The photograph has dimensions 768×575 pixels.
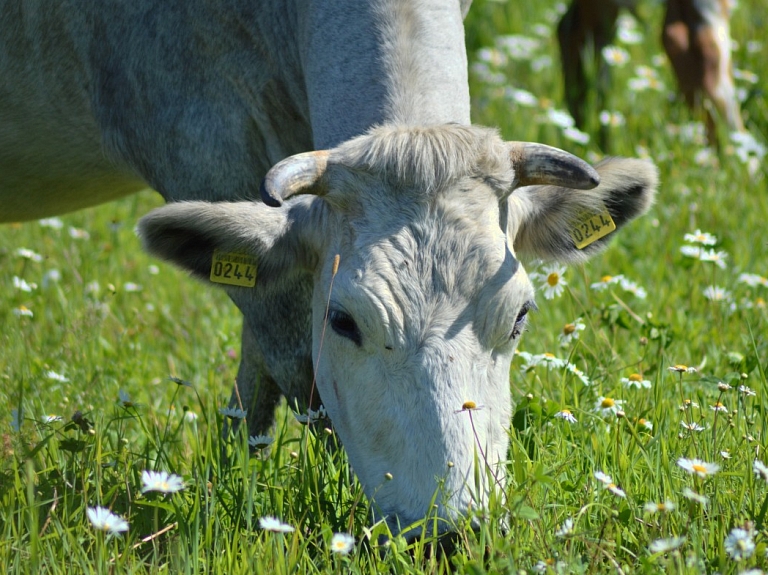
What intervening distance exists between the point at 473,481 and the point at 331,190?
2.94 ft

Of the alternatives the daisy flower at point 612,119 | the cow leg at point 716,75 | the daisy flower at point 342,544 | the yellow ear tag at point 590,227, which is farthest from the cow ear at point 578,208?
the cow leg at point 716,75

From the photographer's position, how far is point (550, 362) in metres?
3.69

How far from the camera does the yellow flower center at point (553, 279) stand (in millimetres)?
3900

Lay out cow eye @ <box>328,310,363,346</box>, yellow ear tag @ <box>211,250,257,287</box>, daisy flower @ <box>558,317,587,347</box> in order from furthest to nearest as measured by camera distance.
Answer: daisy flower @ <box>558,317,587,347</box> < yellow ear tag @ <box>211,250,257,287</box> < cow eye @ <box>328,310,363,346</box>

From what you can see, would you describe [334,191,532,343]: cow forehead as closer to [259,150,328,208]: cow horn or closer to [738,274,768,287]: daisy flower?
[259,150,328,208]: cow horn

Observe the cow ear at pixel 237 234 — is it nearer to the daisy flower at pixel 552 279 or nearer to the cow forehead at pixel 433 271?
the cow forehead at pixel 433 271

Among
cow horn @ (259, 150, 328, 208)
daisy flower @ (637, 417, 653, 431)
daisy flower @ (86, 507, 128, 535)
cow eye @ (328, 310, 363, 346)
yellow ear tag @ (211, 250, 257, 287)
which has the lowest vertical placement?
daisy flower @ (637, 417, 653, 431)

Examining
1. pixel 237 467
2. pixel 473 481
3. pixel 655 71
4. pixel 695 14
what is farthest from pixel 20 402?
pixel 655 71

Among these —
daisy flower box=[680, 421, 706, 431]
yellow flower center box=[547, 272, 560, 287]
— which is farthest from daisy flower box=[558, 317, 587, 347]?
daisy flower box=[680, 421, 706, 431]

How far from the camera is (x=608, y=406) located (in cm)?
338

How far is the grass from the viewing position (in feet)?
8.48

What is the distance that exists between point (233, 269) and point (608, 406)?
125 centimetres

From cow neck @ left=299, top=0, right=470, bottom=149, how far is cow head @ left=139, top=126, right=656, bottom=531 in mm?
324

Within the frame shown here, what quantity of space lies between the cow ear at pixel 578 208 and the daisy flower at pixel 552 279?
45 centimetres
